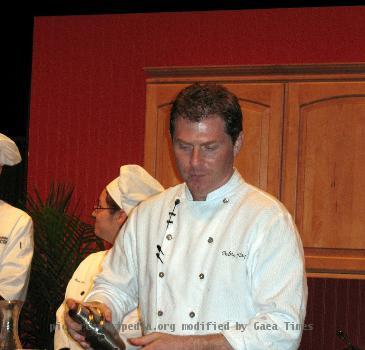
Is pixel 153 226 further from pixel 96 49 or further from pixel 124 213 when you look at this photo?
pixel 96 49

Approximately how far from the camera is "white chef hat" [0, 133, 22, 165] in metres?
3.26

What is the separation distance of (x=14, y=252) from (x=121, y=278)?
4.49 feet

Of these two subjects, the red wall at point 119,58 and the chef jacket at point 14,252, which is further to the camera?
the red wall at point 119,58

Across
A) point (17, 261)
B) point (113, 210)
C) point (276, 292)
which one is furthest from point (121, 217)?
point (276, 292)

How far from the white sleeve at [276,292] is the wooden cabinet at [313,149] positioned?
175 centimetres

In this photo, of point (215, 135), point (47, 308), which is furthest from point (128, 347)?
point (47, 308)

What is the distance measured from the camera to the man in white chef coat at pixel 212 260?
1657 millimetres

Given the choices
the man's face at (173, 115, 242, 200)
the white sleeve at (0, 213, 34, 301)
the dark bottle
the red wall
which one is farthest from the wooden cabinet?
the dark bottle

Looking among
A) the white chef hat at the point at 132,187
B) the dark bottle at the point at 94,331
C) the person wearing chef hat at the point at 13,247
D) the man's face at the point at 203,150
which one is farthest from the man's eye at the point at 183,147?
the person wearing chef hat at the point at 13,247

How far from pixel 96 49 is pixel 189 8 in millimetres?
745

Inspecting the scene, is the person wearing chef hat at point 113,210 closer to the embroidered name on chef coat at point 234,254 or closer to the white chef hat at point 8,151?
the white chef hat at point 8,151

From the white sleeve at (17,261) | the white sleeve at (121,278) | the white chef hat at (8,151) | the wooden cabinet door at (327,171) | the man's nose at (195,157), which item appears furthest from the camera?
the wooden cabinet door at (327,171)

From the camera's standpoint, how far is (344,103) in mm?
3484

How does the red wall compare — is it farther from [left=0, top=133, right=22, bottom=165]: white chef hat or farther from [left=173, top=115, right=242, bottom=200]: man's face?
[left=173, top=115, right=242, bottom=200]: man's face
